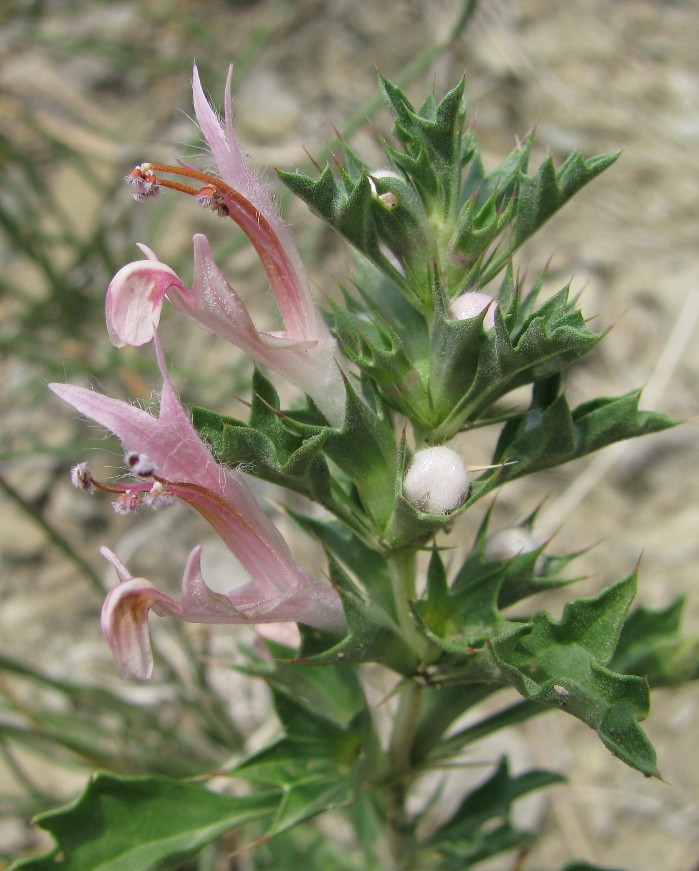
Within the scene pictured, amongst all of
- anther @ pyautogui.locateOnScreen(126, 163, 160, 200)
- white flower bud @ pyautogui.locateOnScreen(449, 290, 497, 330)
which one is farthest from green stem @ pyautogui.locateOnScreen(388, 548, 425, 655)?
anther @ pyautogui.locateOnScreen(126, 163, 160, 200)

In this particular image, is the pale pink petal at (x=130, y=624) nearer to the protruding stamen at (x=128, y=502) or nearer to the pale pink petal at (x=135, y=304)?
the protruding stamen at (x=128, y=502)

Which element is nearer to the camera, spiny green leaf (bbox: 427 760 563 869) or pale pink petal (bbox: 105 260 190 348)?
pale pink petal (bbox: 105 260 190 348)

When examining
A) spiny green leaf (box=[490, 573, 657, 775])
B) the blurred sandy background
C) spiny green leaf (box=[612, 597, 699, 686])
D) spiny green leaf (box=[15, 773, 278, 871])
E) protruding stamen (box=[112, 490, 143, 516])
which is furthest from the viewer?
the blurred sandy background

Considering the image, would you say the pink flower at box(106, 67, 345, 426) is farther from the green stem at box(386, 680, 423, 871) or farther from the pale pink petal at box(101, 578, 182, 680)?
the green stem at box(386, 680, 423, 871)

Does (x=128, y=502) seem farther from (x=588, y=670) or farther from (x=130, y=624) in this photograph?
(x=588, y=670)

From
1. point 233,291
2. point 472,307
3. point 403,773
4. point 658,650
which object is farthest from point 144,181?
point 658,650

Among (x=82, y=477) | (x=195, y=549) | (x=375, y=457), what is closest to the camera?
(x=195, y=549)

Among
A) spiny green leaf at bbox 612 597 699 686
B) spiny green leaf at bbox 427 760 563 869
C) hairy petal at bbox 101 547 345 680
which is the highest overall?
hairy petal at bbox 101 547 345 680
